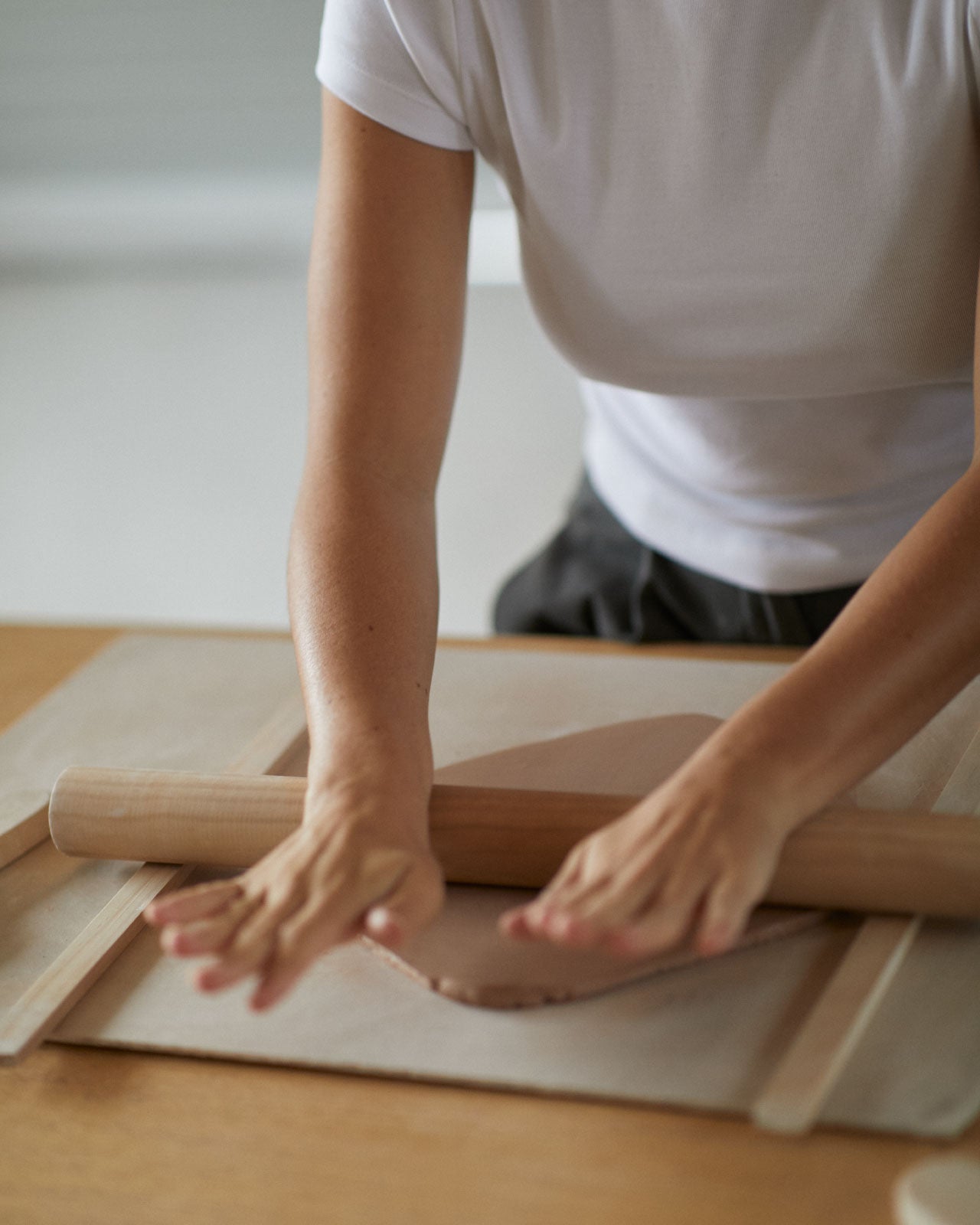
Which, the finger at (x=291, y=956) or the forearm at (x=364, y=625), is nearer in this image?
the finger at (x=291, y=956)

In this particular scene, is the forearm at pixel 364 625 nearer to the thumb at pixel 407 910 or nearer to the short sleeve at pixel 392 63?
the thumb at pixel 407 910

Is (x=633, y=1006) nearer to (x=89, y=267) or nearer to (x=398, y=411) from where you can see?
(x=398, y=411)

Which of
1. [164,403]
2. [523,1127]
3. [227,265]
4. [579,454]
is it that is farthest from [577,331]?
[164,403]

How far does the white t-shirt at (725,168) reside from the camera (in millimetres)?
730

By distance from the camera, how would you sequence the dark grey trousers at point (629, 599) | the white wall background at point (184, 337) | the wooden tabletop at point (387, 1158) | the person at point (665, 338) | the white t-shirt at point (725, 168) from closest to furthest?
1. the wooden tabletop at point (387, 1158)
2. the person at point (665, 338)
3. the white t-shirt at point (725, 168)
4. the dark grey trousers at point (629, 599)
5. the white wall background at point (184, 337)

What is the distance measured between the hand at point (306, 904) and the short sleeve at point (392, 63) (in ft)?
1.53

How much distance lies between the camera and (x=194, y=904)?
22.3 inches

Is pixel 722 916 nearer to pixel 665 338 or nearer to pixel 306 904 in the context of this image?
pixel 306 904

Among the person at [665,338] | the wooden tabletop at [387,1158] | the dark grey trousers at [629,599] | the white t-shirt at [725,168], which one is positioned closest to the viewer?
the wooden tabletop at [387,1158]

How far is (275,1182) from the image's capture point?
49 centimetres

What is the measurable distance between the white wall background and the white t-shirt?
3.02ft

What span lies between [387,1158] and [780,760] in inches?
10.2

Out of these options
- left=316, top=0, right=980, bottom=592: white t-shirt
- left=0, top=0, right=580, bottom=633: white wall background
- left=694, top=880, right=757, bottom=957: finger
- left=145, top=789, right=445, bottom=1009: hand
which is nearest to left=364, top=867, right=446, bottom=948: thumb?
left=145, top=789, right=445, bottom=1009: hand

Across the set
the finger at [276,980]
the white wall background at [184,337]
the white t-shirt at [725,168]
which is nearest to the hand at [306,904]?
the finger at [276,980]
